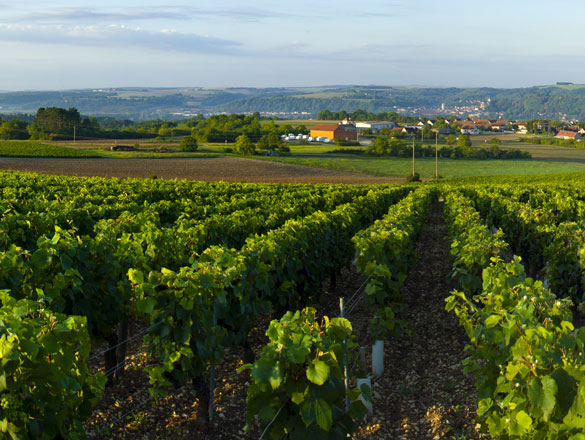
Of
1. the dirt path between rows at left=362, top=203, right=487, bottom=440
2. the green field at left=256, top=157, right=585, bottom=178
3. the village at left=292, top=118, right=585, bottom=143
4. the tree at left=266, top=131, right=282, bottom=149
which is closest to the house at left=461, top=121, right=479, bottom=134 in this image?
the village at left=292, top=118, right=585, bottom=143

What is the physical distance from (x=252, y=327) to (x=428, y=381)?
265 centimetres

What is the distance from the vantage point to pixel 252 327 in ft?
24.3

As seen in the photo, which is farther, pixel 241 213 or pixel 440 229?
pixel 440 229

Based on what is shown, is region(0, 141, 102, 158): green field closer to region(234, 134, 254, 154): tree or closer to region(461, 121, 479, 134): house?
region(234, 134, 254, 154): tree

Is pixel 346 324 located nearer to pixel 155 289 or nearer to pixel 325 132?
pixel 155 289

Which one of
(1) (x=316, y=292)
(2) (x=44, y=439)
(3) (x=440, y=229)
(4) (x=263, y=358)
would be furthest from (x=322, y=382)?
(3) (x=440, y=229)

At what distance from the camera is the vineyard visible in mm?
3670

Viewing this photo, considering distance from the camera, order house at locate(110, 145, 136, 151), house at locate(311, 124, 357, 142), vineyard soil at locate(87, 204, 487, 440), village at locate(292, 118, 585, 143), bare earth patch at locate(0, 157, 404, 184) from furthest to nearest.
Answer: house at locate(311, 124, 357, 142) → village at locate(292, 118, 585, 143) → house at locate(110, 145, 136, 151) → bare earth patch at locate(0, 157, 404, 184) → vineyard soil at locate(87, 204, 487, 440)

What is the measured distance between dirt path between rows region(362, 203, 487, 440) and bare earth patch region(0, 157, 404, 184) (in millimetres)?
43787

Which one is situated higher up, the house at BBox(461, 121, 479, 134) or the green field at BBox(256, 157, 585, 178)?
the house at BBox(461, 121, 479, 134)

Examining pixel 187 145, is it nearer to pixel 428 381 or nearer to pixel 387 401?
pixel 428 381

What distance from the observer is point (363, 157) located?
91.8m

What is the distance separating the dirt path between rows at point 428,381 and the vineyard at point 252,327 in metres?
0.19

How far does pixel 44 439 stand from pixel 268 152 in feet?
286
